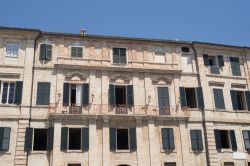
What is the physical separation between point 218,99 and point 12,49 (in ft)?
59.9

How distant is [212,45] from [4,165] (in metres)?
20.7

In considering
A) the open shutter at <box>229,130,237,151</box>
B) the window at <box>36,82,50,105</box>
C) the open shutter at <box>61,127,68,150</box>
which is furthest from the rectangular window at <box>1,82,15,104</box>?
the open shutter at <box>229,130,237,151</box>

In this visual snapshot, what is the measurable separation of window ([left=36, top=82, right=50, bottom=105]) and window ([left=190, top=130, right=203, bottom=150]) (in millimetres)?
12251

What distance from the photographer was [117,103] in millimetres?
27203

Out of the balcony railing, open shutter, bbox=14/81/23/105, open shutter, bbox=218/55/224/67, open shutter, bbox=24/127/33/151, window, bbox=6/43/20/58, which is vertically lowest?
open shutter, bbox=24/127/33/151

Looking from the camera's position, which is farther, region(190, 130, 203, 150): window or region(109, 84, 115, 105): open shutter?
region(190, 130, 203, 150): window

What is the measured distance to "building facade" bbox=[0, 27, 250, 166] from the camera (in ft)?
79.7

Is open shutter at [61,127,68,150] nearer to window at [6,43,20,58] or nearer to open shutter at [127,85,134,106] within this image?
open shutter at [127,85,134,106]

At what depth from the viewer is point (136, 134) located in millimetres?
25688

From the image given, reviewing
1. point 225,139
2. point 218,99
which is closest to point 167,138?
point 225,139

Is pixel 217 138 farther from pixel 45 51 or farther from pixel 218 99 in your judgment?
pixel 45 51

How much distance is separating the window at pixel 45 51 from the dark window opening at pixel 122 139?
27.6 feet

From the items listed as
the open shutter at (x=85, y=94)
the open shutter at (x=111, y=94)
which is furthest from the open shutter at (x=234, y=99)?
the open shutter at (x=85, y=94)

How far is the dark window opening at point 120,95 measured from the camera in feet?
89.8
